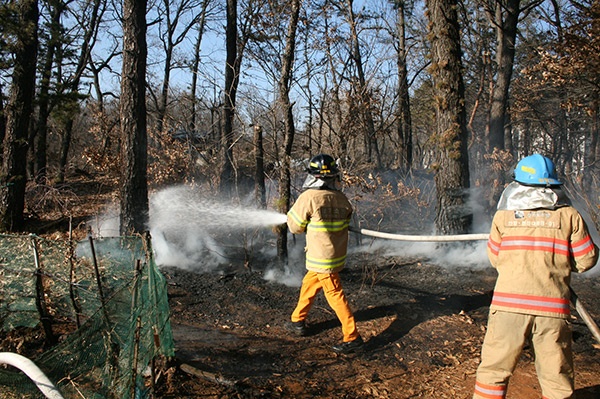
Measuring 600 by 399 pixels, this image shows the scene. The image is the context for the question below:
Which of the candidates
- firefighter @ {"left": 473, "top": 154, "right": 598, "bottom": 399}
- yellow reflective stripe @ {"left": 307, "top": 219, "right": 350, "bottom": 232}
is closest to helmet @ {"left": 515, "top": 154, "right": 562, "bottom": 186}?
firefighter @ {"left": 473, "top": 154, "right": 598, "bottom": 399}

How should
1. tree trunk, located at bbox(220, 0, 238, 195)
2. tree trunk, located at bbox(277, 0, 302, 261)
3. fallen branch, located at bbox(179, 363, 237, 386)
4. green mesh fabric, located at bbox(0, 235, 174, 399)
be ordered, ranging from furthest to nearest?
tree trunk, located at bbox(220, 0, 238, 195) → tree trunk, located at bbox(277, 0, 302, 261) → fallen branch, located at bbox(179, 363, 237, 386) → green mesh fabric, located at bbox(0, 235, 174, 399)

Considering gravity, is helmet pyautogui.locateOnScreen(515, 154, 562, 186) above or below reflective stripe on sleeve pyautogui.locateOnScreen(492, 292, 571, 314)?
above

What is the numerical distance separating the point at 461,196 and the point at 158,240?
4.97 metres

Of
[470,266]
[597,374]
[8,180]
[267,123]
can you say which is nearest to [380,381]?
[597,374]

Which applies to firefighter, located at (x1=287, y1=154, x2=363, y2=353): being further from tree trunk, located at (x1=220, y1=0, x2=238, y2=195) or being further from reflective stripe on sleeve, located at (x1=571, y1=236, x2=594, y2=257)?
tree trunk, located at (x1=220, y1=0, x2=238, y2=195)

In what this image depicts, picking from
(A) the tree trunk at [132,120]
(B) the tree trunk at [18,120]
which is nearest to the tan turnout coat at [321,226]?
(A) the tree trunk at [132,120]

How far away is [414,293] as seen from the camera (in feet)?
19.7

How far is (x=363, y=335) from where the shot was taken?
16.0ft

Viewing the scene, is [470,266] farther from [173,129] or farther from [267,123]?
[173,129]

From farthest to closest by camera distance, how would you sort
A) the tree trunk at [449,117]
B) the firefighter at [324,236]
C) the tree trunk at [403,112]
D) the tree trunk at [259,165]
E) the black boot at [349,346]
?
1. the tree trunk at [403,112]
2. the tree trunk at [259,165]
3. the tree trunk at [449,117]
4. the firefighter at [324,236]
5. the black boot at [349,346]

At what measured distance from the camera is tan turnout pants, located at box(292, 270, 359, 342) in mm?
4469

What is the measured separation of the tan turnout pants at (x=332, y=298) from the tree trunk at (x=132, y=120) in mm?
3945

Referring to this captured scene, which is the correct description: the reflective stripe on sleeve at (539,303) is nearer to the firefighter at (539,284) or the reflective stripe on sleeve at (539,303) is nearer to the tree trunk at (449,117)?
the firefighter at (539,284)

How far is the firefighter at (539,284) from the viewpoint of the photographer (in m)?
2.97
